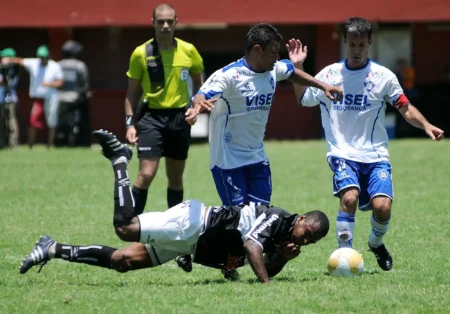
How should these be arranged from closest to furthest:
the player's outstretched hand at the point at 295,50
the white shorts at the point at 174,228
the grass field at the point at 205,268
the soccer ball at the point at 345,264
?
the grass field at the point at 205,268 < the white shorts at the point at 174,228 < the soccer ball at the point at 345,264 < the player's outstretched hand at the point at 295,50

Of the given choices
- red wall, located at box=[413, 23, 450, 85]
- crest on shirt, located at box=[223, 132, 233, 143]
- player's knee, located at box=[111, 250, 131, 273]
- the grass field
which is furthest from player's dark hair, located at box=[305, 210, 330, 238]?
red wall, located at box=[413, 23, 450, 85]

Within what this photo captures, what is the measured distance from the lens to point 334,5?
974 inches

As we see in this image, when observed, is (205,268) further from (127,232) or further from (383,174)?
(383,174)

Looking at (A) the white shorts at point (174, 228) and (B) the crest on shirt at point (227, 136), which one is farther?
(B) the crest on shirt at point (227, 136)

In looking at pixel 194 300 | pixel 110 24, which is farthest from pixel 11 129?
pixel 194 300

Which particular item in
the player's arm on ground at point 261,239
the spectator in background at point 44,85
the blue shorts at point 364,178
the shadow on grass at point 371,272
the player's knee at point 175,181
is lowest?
the spectator in background at point 44,85

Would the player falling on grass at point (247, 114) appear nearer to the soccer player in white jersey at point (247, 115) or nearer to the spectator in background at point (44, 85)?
the soccer player in white jersey at point (247, 115)

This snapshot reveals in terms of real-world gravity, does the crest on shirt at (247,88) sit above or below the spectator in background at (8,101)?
above

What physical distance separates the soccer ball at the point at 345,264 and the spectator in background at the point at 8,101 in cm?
1580

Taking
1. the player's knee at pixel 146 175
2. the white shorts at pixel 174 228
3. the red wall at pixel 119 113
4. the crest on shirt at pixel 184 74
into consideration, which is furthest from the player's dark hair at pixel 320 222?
the red wall at pixel 119 113

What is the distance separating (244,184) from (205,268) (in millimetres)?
855

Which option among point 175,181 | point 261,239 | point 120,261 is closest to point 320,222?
point 261,239

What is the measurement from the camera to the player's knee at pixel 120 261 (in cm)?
783

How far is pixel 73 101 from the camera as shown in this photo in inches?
923
